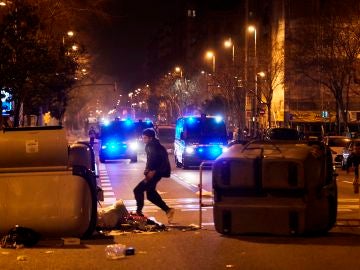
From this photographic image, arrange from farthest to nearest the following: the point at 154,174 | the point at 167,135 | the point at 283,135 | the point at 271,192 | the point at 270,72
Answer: the point at 270,72
the point at 167,135
the point at 283,135
the point at 154,174
the point at 271,192

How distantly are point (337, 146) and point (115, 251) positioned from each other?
27.5m

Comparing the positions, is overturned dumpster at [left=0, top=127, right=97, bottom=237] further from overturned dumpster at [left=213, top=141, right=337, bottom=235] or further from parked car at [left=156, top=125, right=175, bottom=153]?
parked car at [left=156, top=125, right=175, bottom=153]

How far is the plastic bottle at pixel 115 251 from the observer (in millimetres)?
10016

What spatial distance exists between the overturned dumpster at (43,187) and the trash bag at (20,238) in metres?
0.13

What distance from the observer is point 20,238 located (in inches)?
427

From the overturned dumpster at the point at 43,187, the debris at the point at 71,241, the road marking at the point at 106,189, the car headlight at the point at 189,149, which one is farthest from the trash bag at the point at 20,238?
the car headlight at the point at 189,149

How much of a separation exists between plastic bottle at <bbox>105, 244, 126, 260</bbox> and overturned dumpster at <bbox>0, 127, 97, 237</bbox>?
1.02 m

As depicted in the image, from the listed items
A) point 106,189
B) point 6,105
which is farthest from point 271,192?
point 6,105

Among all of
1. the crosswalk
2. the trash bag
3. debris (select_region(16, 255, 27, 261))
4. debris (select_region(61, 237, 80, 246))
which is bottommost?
the crosswalk

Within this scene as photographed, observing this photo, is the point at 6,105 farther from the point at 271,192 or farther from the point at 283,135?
the point at 271,192

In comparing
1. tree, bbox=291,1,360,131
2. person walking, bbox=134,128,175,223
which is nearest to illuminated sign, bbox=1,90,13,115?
person walking, bbox=134,128,175,223

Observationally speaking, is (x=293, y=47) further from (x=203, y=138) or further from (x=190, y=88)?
(x=190, y=88)

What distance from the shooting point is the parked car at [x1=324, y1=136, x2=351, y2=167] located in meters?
35.3

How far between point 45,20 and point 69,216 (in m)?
25.0
